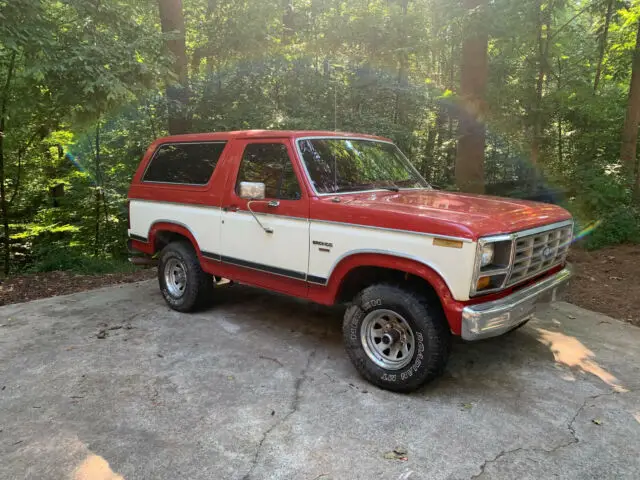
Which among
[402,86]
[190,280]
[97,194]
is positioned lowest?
[190,280]

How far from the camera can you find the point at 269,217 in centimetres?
434

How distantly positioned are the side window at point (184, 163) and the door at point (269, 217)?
17.5 inches

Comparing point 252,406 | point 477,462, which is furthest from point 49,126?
point 477,462

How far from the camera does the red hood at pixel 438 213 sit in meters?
3.17

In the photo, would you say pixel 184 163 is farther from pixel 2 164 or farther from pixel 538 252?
pixel 2 164

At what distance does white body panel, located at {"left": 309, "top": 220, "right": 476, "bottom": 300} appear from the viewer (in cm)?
309

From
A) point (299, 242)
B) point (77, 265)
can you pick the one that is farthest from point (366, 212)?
point (77, 265)

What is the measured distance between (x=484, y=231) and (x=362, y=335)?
1.33 metres

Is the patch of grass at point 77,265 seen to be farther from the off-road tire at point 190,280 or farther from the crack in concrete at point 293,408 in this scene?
the crack in concrete at point 293,408

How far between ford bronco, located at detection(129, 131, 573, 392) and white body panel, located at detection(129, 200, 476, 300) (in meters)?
0.01

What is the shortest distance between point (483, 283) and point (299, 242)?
166 cm

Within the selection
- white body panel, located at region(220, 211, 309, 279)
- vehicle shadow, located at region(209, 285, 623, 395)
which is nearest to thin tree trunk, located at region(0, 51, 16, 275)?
white body panel, located at region(220, 211, 309, 279)

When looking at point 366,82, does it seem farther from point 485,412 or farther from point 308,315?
point 485,412

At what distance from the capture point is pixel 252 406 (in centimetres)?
339
